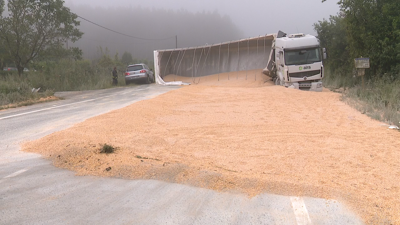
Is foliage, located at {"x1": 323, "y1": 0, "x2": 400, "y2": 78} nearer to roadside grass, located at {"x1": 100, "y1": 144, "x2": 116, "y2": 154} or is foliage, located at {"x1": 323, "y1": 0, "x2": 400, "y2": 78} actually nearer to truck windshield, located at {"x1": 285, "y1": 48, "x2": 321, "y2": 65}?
truck windshield, located at {"x1": 285, "y1": 48, "x2": 321, "y2": 65}

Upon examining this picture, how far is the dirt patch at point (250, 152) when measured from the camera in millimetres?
3979

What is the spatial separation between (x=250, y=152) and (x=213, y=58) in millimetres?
22058

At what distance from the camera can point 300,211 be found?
338 cm

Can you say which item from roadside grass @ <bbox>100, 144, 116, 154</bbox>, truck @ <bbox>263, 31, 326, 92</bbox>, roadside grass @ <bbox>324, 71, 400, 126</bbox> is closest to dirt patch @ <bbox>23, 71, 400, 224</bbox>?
roadside grass @ <bbox>100, 144, 116, 154</bbox>

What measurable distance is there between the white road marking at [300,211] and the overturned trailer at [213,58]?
2011cm

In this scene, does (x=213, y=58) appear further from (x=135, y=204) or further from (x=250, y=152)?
(x=135, y=204)

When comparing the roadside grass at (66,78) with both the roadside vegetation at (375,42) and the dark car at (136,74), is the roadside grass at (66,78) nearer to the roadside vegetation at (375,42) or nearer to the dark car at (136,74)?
the dark car at (136,74)

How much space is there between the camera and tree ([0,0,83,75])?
902 inches

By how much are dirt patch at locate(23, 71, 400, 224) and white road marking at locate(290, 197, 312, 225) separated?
19cm

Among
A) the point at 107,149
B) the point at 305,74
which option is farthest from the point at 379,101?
the point at 107,149

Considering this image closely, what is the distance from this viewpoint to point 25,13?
76.7ft

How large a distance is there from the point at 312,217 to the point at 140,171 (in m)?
2.34

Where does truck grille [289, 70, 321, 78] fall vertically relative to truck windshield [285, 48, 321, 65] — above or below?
below

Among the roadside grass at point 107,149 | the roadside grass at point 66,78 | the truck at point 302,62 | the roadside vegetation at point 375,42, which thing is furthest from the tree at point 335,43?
the roadside grass at point 107,149
